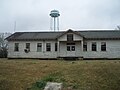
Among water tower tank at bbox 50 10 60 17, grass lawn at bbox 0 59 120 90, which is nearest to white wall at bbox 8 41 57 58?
water tower tank at bbox 50 10 60 17

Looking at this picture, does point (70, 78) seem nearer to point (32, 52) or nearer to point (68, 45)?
point (68, 45)

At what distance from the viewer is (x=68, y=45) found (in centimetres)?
3653

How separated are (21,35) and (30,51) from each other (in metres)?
4.10

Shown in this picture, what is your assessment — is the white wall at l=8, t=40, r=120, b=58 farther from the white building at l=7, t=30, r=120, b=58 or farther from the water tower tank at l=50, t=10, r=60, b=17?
the water tower tank at l=50, t=10, r=60, b=17

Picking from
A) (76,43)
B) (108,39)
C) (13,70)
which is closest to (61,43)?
(76,43)

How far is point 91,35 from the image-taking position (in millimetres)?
37094

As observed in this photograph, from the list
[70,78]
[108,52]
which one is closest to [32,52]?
[108,52]

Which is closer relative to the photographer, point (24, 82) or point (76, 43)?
point (24, 82)

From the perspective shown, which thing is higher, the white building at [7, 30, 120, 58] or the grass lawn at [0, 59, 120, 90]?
the white building at [7, 30, 120, 58]

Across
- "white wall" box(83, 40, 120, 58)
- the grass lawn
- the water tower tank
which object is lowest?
the grass lawn

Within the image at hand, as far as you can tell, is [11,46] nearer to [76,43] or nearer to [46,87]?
[76,43]

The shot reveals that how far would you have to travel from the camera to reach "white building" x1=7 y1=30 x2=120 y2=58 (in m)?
35.6

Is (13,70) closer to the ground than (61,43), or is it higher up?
Answer: closer to the ground

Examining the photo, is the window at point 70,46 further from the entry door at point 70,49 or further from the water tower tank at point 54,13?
the water tower tank at point 54,13
